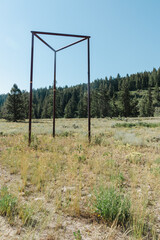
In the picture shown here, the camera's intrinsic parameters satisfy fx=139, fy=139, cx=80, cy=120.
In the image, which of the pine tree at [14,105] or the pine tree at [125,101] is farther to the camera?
the pine tree at [125,101]

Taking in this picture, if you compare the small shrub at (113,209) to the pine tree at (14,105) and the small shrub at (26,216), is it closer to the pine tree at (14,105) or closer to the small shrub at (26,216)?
the small shrub at (26,216)

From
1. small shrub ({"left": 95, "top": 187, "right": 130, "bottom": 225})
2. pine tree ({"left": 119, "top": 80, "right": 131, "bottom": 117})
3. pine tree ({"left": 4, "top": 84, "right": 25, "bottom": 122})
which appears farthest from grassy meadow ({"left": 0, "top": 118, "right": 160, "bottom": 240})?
pine tree ({"left": 119, "top": 80, "right": 131, "bottom": 117})

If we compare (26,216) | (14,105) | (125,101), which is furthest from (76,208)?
(125,101)

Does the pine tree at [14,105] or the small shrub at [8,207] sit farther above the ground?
the pine tree at [14,105]

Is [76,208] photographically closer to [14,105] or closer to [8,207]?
[8,207]

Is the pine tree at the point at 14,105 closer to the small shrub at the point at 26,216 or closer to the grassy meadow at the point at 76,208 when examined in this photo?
the grassy meadow at the point at 76,208

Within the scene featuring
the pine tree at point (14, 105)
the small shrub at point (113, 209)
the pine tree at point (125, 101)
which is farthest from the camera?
the pine tree at point (125, 101)

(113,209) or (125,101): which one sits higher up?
(125,101)

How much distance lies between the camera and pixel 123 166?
5.00 meters

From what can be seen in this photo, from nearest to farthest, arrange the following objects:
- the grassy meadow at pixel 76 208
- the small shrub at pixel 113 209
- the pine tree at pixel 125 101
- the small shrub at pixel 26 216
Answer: the grassy meadow at pixel 76 208
the small shrub at pixel 26 216
the small shrub at pixel 113 209
the pine tree at pixel 125 101

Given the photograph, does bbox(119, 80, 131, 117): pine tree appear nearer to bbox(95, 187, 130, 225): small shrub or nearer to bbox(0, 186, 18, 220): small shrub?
bbox(95, 187, 130, 225): small shrub

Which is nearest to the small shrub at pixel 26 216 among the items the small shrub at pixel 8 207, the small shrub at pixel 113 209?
the small shrub at pixel 8 207

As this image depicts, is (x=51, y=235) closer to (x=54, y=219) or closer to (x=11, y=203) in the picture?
(x=54, y=219)

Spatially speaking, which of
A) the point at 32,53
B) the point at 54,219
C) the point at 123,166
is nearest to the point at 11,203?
the point at 54,219
